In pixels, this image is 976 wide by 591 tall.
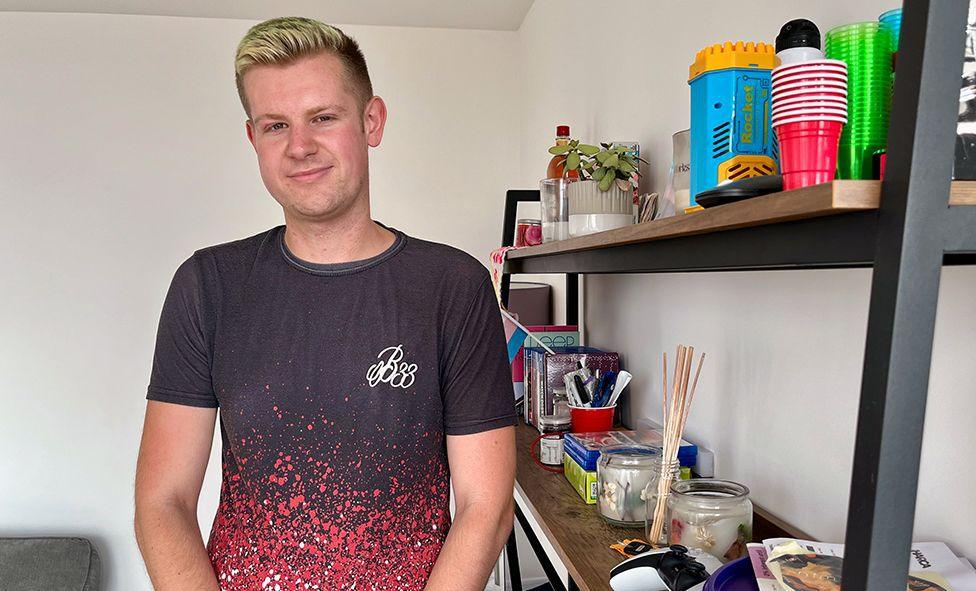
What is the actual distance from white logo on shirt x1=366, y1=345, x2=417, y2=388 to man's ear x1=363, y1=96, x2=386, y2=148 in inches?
15.3

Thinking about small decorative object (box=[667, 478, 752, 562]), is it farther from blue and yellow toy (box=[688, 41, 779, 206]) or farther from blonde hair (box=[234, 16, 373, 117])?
blonde hair (box=[234, 16, 373, 117])

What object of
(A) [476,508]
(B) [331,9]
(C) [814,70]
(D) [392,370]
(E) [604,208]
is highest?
(B) [331,9]

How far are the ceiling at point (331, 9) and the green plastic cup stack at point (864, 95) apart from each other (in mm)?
2702

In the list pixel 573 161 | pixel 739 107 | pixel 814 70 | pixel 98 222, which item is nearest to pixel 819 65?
pixel 814 70

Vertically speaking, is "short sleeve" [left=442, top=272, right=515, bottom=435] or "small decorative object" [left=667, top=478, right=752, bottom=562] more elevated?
"short sleeve" [left=442, top=272, right=515, bottom=435]

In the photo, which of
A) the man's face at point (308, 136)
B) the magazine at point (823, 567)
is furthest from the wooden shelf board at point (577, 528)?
the man's face at point (308, 136)

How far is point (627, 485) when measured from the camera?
4.73ft

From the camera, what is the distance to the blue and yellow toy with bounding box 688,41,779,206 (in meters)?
0.97

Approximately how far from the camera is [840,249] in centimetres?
59

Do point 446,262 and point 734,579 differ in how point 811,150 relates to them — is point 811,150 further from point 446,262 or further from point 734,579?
point 446,262

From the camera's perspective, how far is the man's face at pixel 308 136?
1.30m

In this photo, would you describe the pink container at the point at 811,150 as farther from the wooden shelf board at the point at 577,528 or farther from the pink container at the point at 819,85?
the wooden shelf board at the point at 577,528

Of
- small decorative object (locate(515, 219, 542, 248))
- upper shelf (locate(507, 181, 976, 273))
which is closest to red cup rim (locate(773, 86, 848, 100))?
upper shelf (locate(507, 181, 976, 273))

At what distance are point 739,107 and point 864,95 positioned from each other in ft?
0.81
